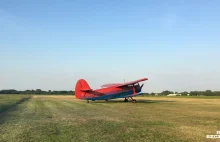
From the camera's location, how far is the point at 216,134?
34.0 feet

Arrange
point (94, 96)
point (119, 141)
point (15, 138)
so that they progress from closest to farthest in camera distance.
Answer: point (119, 141) < point (15, 138) < point (94, 96)

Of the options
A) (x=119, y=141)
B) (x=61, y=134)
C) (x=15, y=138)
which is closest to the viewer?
Result: (x=119, y=141)

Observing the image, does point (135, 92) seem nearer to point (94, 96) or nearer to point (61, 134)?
point (94, 96)

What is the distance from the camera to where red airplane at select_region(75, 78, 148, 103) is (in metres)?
38.7

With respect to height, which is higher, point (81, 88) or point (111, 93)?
point (81, 88)

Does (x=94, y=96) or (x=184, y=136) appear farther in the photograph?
(x=94, y=96)

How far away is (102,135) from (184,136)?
3.34 m

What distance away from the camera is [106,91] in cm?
3925

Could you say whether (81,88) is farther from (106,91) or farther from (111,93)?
(111,93)

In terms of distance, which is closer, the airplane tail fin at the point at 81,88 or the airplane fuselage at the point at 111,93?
the airplane fuselage at the point at 111,93

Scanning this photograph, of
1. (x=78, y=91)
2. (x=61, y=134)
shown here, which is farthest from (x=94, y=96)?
(x=61, y=134)

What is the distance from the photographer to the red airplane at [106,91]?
38.7 metres

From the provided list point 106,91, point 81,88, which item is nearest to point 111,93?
point 106,91

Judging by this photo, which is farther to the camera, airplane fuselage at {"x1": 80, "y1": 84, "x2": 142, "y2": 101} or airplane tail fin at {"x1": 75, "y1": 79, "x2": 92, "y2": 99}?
airplane tail fin at {"x1": 75, "y1": 79, "x2": 92, "y2": 99}
